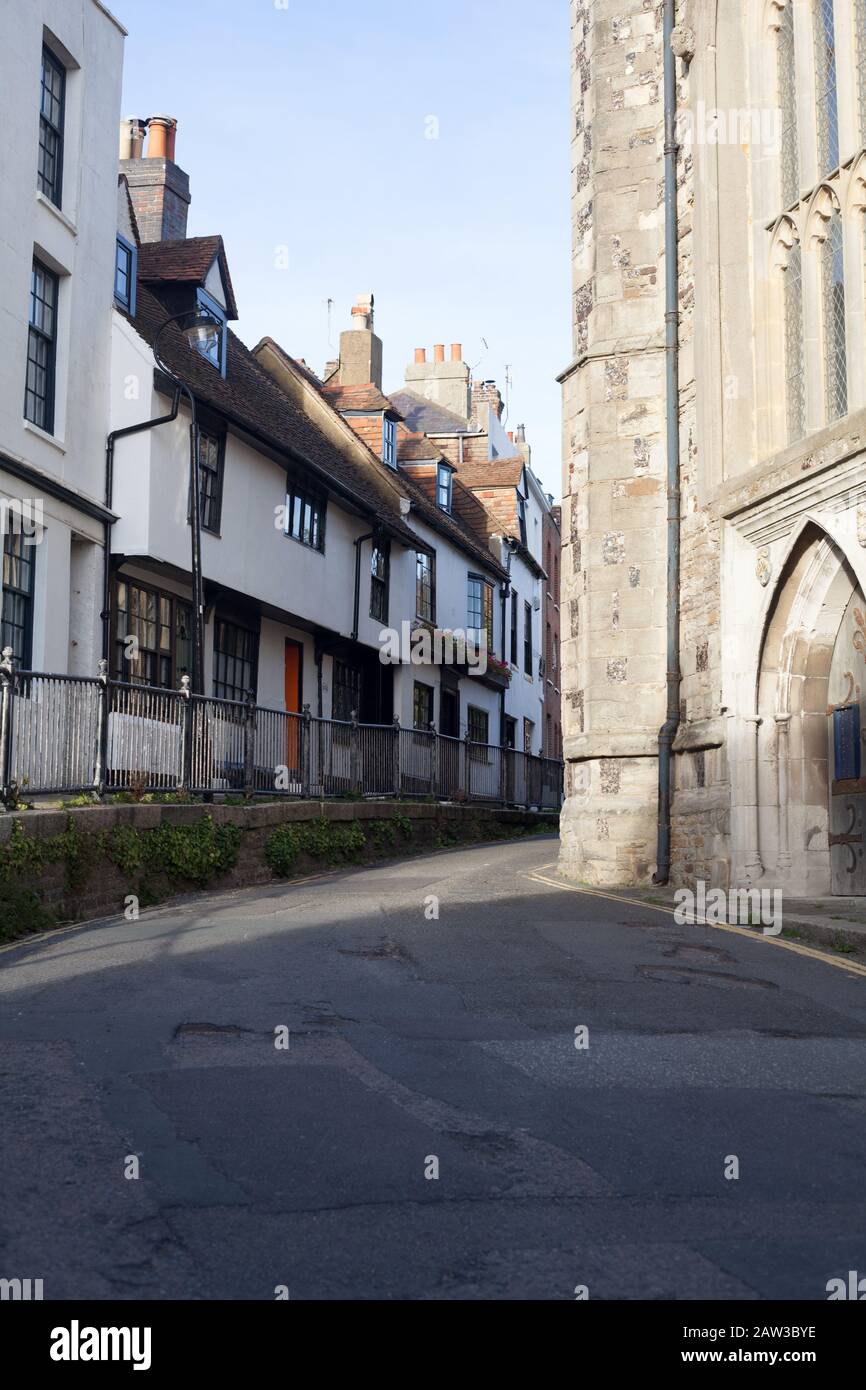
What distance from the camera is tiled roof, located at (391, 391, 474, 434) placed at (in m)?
45.0

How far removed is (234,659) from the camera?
24203 mm

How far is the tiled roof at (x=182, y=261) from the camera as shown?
923 inches

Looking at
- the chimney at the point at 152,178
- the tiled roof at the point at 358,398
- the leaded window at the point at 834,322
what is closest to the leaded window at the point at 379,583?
the tiled roof at the point at 358,398

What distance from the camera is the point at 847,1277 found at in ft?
12.6

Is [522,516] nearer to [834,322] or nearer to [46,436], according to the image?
[46,436]

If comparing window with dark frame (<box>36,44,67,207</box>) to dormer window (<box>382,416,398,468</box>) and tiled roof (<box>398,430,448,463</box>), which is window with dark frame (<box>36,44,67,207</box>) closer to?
dormer window (<box>382,416,398,468</box>)

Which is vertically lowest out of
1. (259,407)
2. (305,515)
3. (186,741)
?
(186,741)

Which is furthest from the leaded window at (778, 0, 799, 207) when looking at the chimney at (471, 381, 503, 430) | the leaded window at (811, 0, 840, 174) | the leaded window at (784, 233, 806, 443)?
the chimney at (471, 381, 503, 430)

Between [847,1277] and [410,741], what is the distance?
67.5 ft

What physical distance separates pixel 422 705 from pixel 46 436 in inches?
661

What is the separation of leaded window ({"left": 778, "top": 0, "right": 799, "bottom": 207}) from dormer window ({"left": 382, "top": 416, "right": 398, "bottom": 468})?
59.7ft

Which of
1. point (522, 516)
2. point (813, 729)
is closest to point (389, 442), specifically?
point (522, 516)

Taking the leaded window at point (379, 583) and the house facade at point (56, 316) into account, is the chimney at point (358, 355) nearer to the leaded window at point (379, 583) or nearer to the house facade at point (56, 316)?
the leaded window at point (379, 583)
